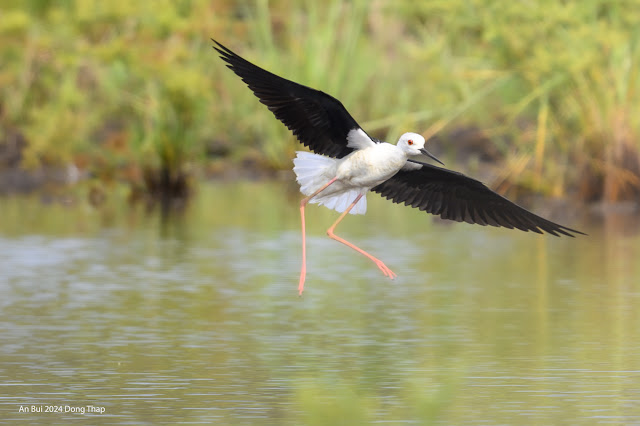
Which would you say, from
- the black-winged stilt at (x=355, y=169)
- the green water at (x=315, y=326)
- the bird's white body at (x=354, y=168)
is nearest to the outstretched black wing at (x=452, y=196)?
the black-winged stilt at (x=355, y=169)

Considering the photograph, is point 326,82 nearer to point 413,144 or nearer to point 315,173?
point 315,173

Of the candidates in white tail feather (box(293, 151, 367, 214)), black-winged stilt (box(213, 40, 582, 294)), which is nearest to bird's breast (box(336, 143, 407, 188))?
black-winged stilt (box(213, 40, 582, 294))

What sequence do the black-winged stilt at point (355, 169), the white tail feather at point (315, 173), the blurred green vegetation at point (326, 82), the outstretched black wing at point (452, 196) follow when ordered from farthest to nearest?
the blurred green vegetation at point (326, 82)
the outstretched black wing at point (452, 196)
the white tail feather at point (315, 173)
the black-winged stilt at point (355, 169)

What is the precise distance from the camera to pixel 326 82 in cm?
Result: 2778

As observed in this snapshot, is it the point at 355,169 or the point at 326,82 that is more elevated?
the point at 326,82

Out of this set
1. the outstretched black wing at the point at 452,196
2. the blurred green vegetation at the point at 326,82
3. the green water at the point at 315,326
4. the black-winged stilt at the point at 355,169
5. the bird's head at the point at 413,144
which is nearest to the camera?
the green water at the point at 315,326

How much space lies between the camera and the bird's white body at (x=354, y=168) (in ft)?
31.5

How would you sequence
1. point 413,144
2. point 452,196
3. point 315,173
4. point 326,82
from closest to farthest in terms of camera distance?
point 413,144
point 315,173
point 452,196
point 326,82

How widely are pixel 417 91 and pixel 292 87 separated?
21118 mm

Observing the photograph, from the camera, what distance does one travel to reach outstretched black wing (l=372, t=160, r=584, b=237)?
10.4 meters

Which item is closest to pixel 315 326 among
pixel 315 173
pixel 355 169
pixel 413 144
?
pixel 315 173

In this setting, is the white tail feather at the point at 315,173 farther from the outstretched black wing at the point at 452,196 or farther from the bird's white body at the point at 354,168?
the outstretched black wing at the point at 452,196

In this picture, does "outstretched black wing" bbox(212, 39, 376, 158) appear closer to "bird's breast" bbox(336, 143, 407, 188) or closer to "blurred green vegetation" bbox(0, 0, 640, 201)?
"bird's breast" bbox(336, 143, 407, 188)

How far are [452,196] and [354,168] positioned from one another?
1.23 m
